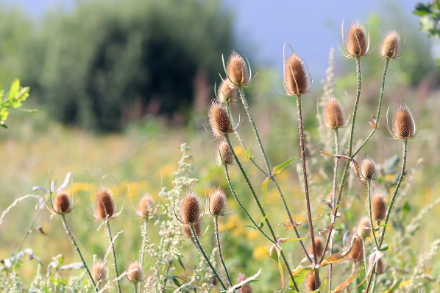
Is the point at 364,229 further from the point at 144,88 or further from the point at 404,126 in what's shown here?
the point at 144,88

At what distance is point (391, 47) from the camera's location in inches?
34.9

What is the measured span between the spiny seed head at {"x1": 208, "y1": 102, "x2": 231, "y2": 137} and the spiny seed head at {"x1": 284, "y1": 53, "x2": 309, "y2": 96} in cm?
14

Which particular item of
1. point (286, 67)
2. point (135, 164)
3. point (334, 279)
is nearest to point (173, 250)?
point (286, 67)

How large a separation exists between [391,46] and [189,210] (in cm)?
53

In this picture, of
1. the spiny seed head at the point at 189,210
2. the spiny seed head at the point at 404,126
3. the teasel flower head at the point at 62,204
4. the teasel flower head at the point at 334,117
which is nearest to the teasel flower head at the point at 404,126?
the spiny seed head at the point at 404,126

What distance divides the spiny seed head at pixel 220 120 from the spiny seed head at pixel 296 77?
0.14 m

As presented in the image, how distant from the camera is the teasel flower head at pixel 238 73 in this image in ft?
2.96

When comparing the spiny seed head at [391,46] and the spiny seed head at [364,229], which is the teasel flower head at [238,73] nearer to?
the spiny seed head at [391,46]

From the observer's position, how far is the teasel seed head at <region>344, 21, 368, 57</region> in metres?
0.86

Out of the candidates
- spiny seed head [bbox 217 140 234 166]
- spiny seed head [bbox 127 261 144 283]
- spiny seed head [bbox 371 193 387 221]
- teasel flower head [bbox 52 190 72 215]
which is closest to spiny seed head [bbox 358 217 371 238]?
spiny seed head [bbox 371 193 387 221]

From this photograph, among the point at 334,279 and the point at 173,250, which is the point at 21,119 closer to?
the point at 334,279

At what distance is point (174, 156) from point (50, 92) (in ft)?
26.7

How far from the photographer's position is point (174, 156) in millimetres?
6020

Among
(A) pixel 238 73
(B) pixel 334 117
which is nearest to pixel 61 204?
(A) pixel 238 73
